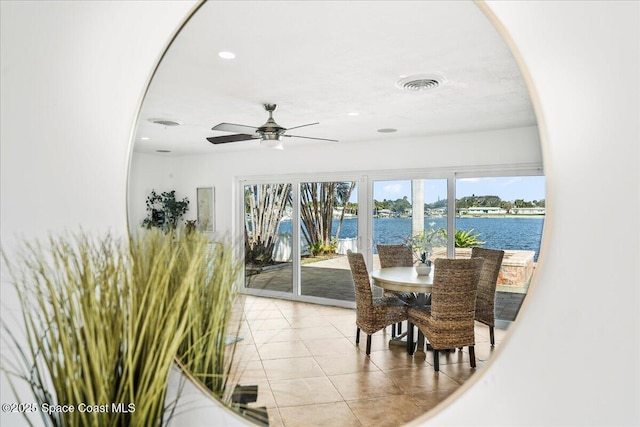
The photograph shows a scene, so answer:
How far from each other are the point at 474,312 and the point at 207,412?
Result: 867 mm

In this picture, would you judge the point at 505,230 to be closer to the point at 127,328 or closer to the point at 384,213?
the point at 384,213

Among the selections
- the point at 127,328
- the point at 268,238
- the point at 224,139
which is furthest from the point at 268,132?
the point at 127,328

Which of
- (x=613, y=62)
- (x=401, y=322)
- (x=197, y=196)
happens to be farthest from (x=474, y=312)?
(x=197, y=196)

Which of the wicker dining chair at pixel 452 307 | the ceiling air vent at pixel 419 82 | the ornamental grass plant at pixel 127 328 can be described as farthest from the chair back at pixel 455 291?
the ornamental grass plant at pixel 127 328

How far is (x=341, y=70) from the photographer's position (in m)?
1.08

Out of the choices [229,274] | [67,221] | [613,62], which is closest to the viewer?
[613,62]

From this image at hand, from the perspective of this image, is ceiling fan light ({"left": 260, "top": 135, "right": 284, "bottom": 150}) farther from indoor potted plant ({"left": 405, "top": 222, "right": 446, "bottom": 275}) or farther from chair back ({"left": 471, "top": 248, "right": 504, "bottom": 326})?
chair back ({"left": 471, "top": 248, "right": 504, "bottom": 326})

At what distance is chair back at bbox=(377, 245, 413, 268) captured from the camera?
106cm

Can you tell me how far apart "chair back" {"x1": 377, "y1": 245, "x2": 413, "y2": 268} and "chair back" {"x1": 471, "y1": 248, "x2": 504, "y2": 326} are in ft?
0.52

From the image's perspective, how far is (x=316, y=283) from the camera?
45.9 inches

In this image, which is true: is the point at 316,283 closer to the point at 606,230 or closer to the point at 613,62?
the point at 606,230

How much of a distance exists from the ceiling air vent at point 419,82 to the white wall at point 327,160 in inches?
5.1

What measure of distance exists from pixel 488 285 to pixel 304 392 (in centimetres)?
58

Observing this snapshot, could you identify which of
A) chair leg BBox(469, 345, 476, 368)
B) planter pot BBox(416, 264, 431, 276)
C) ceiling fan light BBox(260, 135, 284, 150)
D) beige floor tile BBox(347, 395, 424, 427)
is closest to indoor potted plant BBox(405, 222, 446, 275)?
planter pot BBox(416, 264, 431, 276)
